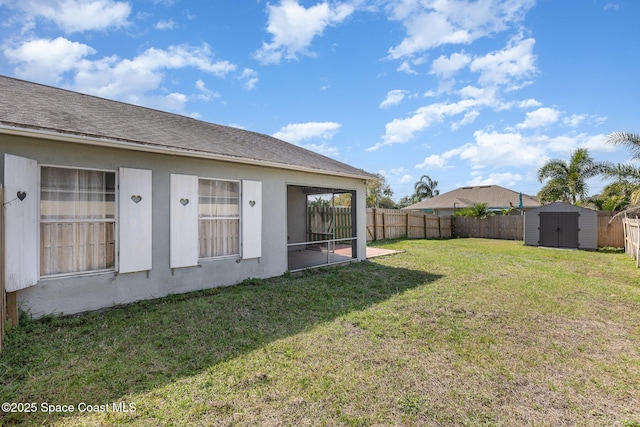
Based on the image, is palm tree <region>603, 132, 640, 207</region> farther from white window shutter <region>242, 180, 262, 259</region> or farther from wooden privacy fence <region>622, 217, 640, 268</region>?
white window shutter <region>242, 180, 262, 259</region>

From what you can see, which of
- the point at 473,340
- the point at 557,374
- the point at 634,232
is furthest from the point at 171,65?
the point at 634,232

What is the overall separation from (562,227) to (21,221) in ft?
60.7

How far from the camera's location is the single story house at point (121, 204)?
164 inches

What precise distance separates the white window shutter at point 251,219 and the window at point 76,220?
8.02 feet

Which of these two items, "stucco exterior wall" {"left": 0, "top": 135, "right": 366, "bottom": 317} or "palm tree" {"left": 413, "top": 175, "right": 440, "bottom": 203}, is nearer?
"stucco exterior wall" {"left": 0, "top": 135, "right": 366, "bottom": 317}

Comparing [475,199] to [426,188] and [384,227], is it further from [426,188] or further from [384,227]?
[384,227]

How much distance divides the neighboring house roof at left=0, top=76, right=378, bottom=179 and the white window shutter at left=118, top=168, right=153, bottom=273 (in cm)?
55

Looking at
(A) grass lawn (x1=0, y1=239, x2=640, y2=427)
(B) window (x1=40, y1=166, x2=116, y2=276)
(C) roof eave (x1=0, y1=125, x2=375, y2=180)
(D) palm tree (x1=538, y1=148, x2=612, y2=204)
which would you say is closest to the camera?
(A) grass lawn (x1=0, y1=239, x2=640, y2=427)

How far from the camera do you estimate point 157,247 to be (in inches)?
214

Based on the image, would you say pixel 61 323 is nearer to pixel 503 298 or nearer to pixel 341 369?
pixel 341 369

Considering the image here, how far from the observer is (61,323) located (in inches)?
167

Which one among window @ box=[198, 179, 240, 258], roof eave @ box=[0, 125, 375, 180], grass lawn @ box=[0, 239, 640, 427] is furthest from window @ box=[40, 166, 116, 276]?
window @ box=[198, 179, 240, 258]

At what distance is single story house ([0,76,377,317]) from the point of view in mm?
4163

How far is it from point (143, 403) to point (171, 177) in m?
4.04
